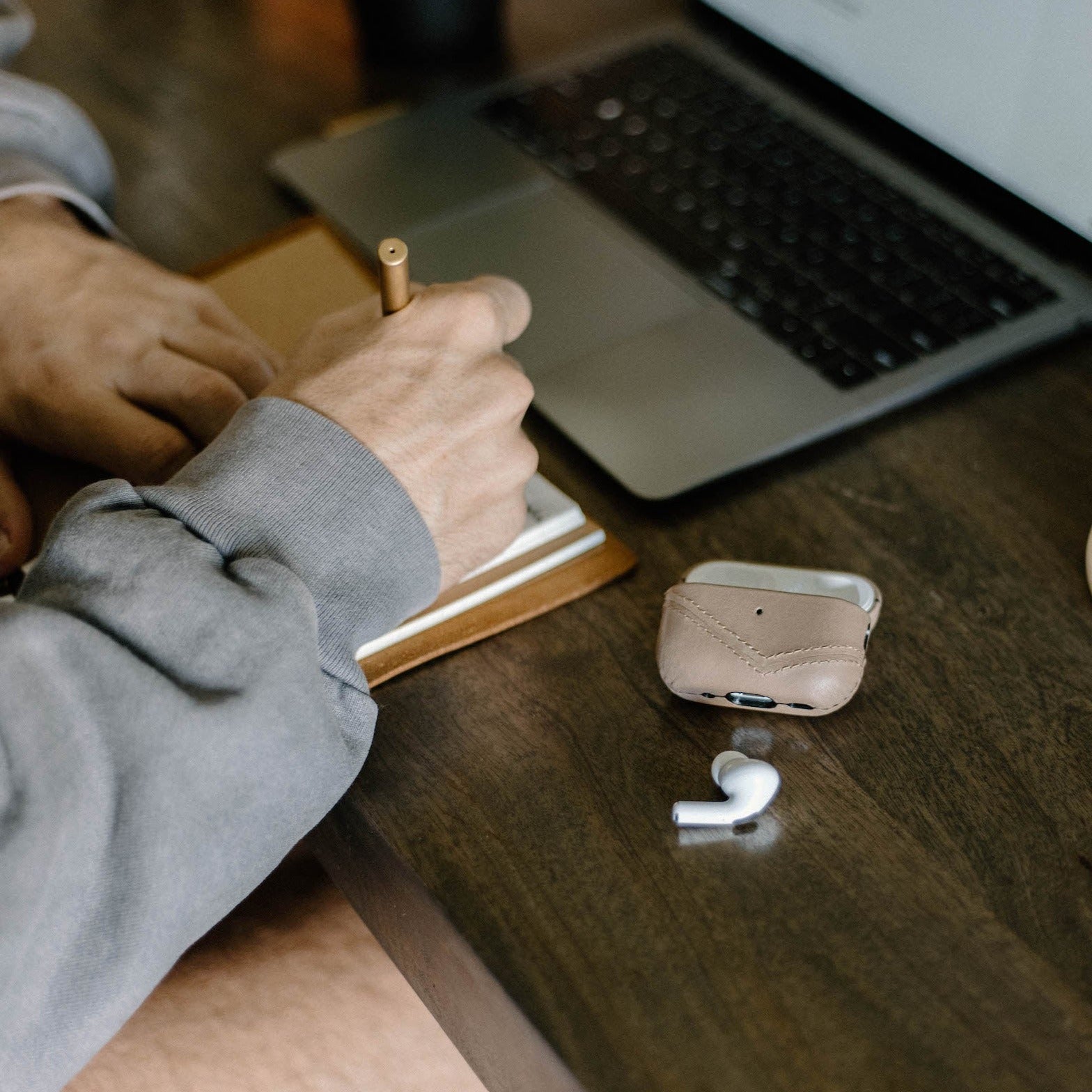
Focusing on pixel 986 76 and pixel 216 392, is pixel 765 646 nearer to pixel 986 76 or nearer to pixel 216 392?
pixel 216 392

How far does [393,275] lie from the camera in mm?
554

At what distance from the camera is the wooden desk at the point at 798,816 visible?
423 mm

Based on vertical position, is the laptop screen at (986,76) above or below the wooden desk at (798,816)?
above

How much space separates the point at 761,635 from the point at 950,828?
115mm

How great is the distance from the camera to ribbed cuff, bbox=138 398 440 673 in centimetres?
50

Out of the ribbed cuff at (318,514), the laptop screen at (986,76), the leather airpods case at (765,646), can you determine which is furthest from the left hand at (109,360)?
the laptop screen at (986,76)

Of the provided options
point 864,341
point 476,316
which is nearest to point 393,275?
point 476,316

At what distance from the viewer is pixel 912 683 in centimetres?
54

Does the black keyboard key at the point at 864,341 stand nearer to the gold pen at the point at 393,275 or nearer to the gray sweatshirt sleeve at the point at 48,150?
the gold pen at the point at 393,275

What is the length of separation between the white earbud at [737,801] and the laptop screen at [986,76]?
46 centimetres

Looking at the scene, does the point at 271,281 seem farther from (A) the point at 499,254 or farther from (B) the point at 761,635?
(B) the point at 761,635

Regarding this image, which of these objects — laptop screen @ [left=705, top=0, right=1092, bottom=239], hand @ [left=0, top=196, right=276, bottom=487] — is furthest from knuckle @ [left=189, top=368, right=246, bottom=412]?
laptop screen @ [left=705, top=0, right=1092, bottom=239]

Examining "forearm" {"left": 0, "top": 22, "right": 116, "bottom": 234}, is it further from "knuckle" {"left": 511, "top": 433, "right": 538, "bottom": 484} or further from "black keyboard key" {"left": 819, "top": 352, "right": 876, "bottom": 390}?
"black keyboard key" {"left": 819, "top": 352, "right": 876, "bottom": 390}

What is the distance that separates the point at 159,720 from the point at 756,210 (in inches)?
22.9
